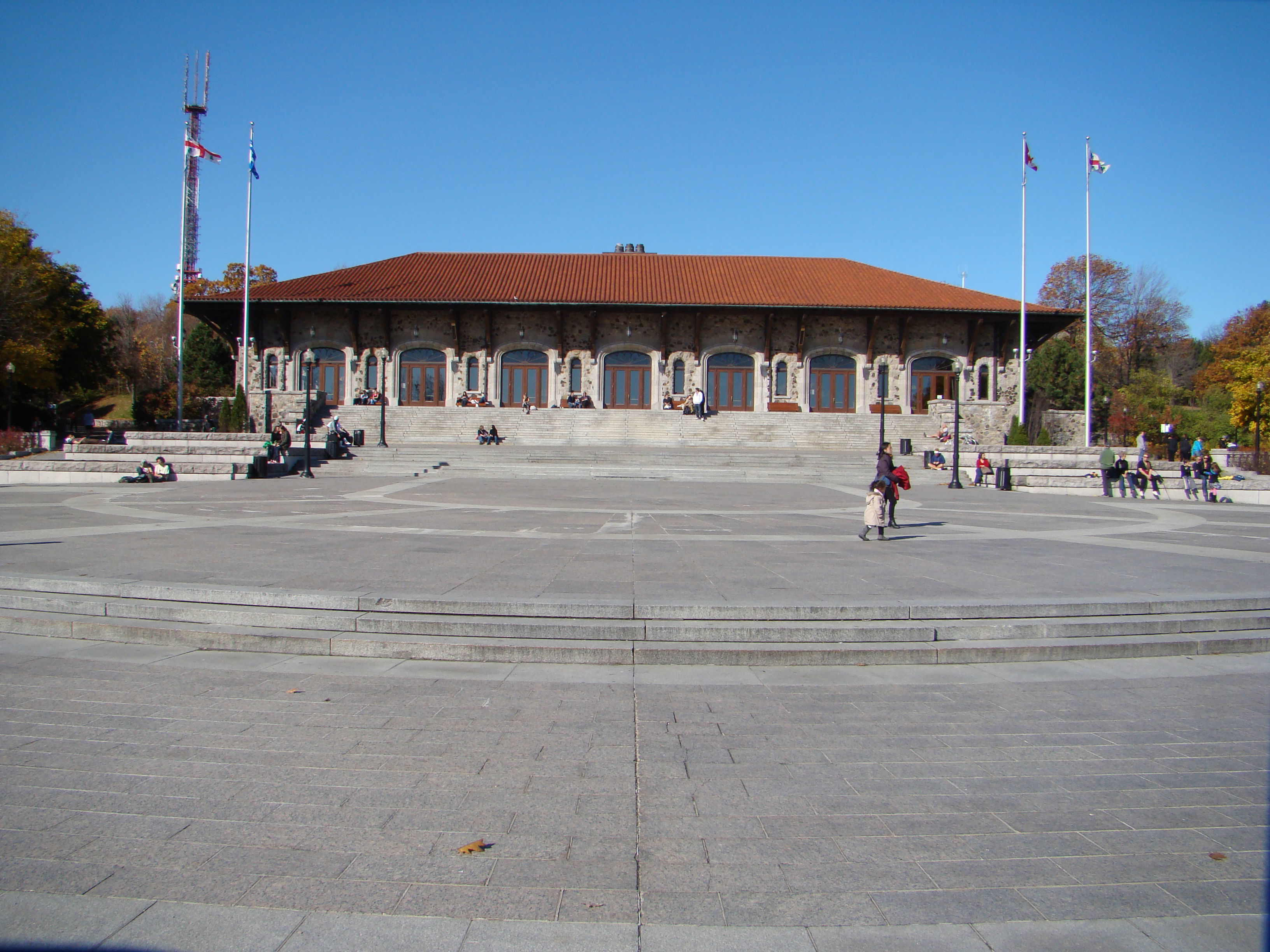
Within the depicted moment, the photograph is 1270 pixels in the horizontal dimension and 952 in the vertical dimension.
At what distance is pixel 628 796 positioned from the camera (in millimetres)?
3697

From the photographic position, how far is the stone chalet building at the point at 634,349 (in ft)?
142

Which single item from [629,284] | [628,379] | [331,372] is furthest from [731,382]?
[331,372]

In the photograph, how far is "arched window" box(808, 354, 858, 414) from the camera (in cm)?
4416

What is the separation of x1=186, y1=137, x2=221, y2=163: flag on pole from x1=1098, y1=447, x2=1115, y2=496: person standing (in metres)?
38.8

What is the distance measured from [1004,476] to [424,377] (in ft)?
101

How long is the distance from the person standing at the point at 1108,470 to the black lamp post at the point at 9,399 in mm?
14075

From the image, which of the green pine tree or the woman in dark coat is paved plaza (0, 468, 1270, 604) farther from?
the green pine tree

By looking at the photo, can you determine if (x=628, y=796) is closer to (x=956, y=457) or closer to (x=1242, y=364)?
(x=956, y=457)

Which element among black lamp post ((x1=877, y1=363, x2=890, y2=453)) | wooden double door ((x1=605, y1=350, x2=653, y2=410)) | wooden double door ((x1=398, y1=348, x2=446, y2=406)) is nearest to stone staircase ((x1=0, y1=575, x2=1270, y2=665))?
black lamp post ((x1=877, y1=363, x2=890, y2=453))

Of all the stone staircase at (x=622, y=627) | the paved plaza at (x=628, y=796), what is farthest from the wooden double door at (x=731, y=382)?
the stone staircase at (x=622, y=627)

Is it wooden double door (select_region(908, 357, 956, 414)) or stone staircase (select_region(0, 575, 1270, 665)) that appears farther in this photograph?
wooden double door (select_region(908, 357, 956, 414))

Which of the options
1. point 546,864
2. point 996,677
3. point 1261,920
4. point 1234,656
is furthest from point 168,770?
point 1234,656

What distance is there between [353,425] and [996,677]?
119 ft

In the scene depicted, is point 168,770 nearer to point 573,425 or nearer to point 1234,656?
point 1234,656
